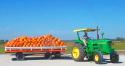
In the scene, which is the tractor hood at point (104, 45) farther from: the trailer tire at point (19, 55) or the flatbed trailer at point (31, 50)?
the trailer tire at point (19, 55)

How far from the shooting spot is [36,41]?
26438 millimetres

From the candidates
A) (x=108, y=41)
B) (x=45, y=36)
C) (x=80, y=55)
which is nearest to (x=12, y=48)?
(x=45, y=36)

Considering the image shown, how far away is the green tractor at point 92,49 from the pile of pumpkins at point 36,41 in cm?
185

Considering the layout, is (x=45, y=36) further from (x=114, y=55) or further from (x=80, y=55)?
(x=114, y=55)

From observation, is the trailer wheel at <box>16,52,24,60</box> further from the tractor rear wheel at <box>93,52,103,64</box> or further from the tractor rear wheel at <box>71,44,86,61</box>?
the tractor rear wheel at <box>93,52,103,64</box>

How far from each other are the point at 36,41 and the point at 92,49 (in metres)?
4.30

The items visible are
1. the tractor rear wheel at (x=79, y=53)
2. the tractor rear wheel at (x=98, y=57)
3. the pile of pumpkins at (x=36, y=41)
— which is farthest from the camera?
the pile of pumpkins at (x=36, y=41)

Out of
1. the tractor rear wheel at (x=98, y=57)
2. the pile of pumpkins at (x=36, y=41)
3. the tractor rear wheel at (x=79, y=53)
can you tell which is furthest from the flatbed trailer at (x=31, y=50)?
the tractor rear wheel at (x=98, y=57)

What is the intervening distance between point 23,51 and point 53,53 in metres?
2.05

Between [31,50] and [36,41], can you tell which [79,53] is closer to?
[31,50]

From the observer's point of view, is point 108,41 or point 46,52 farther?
point 46,52

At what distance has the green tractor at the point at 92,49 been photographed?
22.9m

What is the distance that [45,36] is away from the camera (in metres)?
27.0

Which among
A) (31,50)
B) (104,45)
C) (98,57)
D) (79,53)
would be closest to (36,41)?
(31,50)
